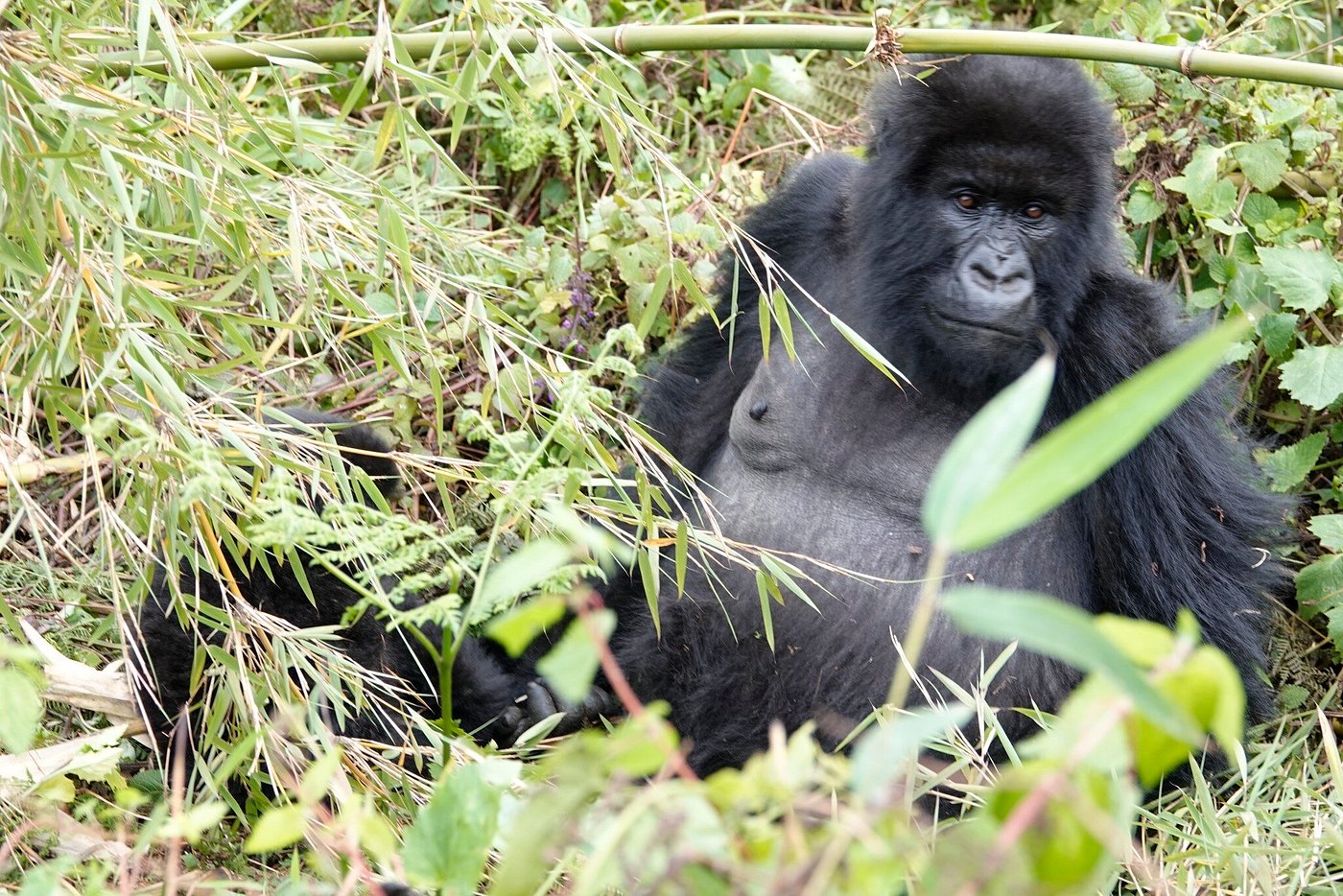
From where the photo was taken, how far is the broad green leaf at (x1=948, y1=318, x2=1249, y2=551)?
0.89 metres

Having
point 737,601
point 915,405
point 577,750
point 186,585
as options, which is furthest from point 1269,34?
point 577,750

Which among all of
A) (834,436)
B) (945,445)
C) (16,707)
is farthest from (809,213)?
(16,707)

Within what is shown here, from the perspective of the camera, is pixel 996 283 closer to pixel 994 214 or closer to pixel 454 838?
Answer: pixel 994 214

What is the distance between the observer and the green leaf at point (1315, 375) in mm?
3148

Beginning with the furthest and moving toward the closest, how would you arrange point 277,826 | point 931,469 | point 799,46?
1. point 931,469
2. point 799,46
3. point 277,826

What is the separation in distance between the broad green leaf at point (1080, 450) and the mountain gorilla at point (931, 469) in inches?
69.0

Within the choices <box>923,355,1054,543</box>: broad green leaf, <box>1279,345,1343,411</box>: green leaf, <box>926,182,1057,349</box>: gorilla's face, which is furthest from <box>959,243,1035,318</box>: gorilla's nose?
<box>923,355,1054,543</box>: broad green leaf

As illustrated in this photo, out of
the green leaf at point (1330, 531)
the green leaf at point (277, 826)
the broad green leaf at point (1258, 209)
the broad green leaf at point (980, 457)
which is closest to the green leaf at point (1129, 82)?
the broad green leaf at point (1258, 209)

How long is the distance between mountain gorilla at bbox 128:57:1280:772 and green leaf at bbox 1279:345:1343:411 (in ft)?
0.94

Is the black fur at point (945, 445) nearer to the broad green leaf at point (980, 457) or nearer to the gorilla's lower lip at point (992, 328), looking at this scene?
the gorilla's lower lip at point (992, 328)

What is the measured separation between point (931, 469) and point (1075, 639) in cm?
214

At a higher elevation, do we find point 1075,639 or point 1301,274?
point 1075,639

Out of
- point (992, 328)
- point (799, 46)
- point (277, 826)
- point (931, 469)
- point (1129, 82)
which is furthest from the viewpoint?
point (1129, 82)

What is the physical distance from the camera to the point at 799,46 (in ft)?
7.48
